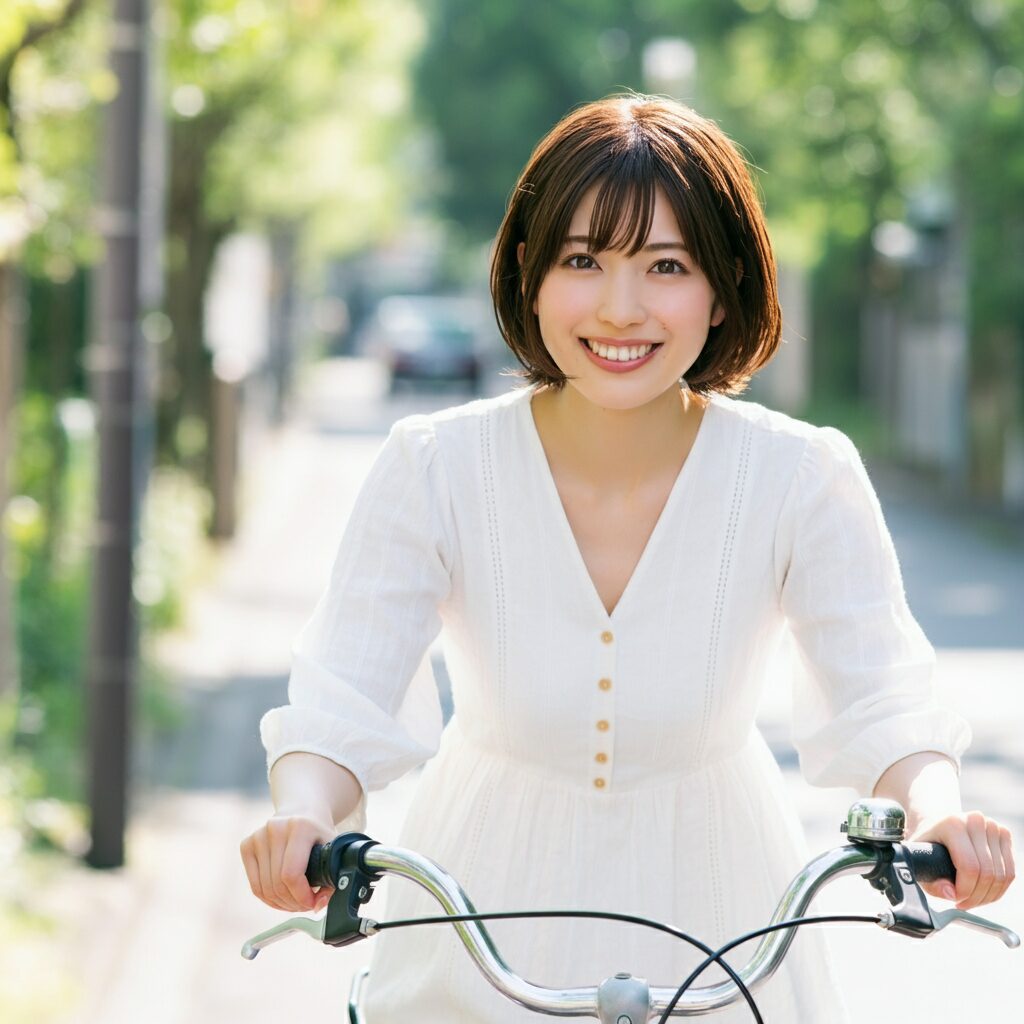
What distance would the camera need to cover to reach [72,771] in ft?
26.4

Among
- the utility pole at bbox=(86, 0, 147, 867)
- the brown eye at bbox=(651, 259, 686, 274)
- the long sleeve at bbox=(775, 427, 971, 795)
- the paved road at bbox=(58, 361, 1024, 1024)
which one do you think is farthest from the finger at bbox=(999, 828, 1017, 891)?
the utility pole at bbox=(86, 0, 147, 867)

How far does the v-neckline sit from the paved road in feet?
11.3

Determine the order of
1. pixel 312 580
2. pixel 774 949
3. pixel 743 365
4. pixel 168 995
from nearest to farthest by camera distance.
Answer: pixel 774 949
pixel 743 365
pixel 168 995
pixel 312 580

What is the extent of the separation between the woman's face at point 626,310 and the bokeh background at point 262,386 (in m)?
1.10

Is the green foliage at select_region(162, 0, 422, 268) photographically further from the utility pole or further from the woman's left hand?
the woman's left hand

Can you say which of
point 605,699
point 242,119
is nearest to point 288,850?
point 605,699

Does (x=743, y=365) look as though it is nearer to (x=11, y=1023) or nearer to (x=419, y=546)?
(x=419, y=546)

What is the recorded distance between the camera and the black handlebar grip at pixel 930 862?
2.12m

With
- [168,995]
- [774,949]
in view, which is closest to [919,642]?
[774,949]

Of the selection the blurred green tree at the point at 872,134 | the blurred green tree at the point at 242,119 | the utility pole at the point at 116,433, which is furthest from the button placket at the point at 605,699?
the blurred green tree at the point at 872,134

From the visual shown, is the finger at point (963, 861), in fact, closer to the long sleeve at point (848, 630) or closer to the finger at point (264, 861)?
the long sleeve at point (848, 630)

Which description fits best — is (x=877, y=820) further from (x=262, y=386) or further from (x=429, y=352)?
(x=429, y=352)

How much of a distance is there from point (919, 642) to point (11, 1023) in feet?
10.7

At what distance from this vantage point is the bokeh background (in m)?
6.67
